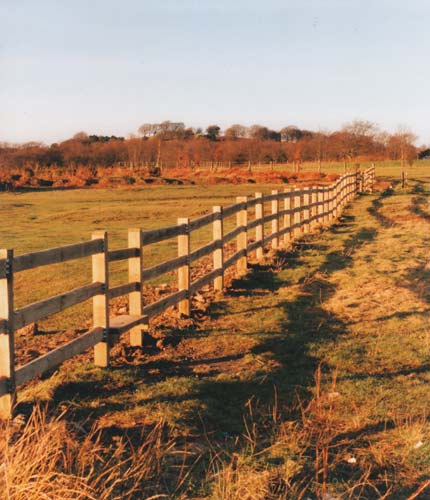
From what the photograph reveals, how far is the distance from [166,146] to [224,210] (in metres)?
109

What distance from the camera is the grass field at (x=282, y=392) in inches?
162

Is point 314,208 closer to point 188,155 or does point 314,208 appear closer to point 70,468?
point 70,468

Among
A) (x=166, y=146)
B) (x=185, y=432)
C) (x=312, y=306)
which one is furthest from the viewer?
(x=166, y=146)

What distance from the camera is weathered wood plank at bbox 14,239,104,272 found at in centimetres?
542

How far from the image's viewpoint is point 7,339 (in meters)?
5.13

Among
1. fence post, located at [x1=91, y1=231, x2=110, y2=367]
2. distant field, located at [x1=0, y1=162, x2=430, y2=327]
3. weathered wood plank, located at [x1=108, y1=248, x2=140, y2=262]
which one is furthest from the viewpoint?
distant field, located at [x1=0, y1=162, x2=430, y2=327]

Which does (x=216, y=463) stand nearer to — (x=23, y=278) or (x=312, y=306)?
(x=312, y=306)

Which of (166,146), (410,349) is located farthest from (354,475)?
(166,146)

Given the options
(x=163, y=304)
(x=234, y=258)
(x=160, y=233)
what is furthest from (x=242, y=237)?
(x=163, y=304)

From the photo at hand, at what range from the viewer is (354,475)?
164 inches

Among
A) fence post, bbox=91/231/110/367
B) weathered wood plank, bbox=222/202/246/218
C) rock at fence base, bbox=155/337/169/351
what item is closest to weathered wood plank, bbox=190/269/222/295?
weathered wood plank, bbox=222/202/246/218

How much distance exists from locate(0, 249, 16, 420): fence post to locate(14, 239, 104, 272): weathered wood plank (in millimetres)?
134

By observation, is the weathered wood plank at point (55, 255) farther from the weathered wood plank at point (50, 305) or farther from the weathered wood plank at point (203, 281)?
the weathered wood plank at point (203, 281)

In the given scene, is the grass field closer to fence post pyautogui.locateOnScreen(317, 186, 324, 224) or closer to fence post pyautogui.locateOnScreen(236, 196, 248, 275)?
fence post pyautogui.locateOnScreen(236, 196, 248, 275)
